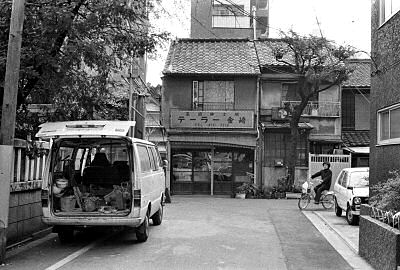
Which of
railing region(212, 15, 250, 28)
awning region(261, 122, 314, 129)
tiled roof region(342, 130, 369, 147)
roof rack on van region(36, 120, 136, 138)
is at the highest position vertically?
railing region(212, 15, 250, 28)

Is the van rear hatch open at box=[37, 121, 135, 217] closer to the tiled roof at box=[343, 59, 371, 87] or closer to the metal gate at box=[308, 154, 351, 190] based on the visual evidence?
the metal gate at box=[308, 154, 351, 190]

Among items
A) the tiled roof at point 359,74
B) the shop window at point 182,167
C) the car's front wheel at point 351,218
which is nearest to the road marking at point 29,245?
the car's front wheel at point 351,218

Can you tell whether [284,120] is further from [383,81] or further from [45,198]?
[45,198]

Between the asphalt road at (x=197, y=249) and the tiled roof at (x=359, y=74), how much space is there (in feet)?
50.6

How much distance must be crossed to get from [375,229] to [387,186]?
1161 millimetres

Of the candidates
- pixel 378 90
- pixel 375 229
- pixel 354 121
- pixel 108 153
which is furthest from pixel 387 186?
pixel 354 121

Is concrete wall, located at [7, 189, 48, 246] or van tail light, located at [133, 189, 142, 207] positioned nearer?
van tail light, located at [133, 189, 142, 207]

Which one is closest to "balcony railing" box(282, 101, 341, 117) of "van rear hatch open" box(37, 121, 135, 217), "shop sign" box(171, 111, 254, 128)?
"shop sign" box(171, 111, 254, 128)

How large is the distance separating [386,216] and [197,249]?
3.61 metres

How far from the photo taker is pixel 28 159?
10.6 meters

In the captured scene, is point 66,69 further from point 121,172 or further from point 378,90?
point 378,90

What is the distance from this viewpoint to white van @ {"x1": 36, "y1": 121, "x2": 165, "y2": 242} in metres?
9.38

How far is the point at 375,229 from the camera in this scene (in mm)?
7883

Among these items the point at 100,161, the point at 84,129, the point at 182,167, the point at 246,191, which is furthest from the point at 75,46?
the point at 182,167
